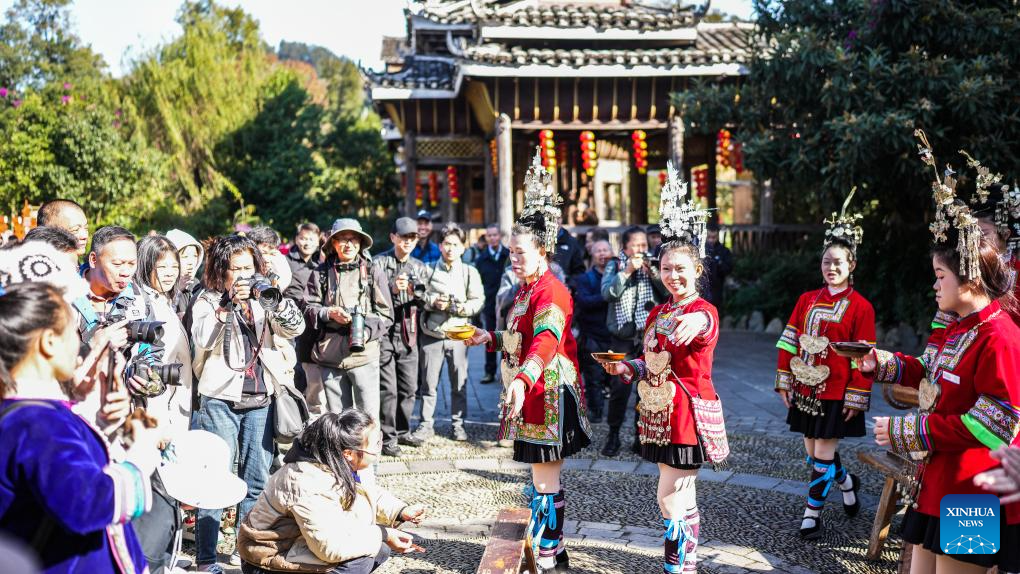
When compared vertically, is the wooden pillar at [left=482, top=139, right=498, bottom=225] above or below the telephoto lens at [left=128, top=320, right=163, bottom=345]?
above

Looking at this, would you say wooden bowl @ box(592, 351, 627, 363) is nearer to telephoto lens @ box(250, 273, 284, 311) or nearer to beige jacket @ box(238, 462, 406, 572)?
beige jacket @ box(238, 462, 406, 572)

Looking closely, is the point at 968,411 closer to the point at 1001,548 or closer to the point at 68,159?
the point at 1001,548

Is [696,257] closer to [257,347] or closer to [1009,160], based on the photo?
[257,347]

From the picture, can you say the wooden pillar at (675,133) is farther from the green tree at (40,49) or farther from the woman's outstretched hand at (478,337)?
the green tree at (40,49)

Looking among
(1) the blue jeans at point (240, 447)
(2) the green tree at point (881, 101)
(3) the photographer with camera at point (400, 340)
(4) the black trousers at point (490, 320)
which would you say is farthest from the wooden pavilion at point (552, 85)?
(1) the blue jeans at point (240, 447)

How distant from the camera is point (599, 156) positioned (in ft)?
59.1

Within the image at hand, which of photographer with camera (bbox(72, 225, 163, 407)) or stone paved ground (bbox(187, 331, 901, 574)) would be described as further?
stone paved ground (bbox(187, 331, 901, 574))

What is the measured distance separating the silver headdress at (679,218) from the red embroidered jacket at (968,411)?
132 cm

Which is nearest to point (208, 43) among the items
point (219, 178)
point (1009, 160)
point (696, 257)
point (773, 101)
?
point (219, 178)

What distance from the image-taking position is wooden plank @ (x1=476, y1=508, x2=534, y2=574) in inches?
137

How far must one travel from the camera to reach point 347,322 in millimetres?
5473

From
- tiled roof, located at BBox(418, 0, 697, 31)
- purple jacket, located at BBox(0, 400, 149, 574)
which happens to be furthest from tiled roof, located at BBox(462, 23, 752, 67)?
purple jacket, located at BBox(0, 400, 149, 574)

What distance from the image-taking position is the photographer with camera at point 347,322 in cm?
557

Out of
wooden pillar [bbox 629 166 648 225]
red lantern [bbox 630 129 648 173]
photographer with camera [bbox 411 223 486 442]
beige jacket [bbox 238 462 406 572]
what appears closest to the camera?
beige jacket [bbox 238 462 406 572]
